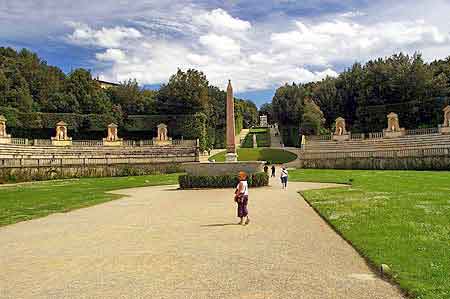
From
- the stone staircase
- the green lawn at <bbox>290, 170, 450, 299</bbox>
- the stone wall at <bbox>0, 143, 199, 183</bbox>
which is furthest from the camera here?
the stone staircase

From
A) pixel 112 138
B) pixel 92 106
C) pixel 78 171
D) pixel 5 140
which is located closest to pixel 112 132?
pixel 112 138

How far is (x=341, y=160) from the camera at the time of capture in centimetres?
4466

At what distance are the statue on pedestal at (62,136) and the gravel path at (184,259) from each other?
4453cm

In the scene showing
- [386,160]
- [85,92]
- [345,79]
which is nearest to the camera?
[386,160]

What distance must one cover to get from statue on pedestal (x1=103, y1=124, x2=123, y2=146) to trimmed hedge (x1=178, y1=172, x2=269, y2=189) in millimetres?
34448

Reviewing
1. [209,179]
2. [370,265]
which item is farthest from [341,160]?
[370,265]

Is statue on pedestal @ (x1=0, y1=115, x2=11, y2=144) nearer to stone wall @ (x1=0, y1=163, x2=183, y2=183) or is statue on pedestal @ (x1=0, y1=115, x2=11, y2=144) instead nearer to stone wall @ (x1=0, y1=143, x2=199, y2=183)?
stone wall @ (x1=0, y1=143, x2=199, y2=183)

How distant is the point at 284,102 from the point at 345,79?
39.7ft

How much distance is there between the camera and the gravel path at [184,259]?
6.69m

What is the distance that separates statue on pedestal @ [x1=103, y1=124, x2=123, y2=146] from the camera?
6010 cm

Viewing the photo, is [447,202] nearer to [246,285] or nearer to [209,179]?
[246,285]

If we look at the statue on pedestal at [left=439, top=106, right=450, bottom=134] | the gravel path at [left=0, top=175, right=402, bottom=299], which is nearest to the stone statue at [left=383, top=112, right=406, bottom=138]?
the statue on pedestal at [left=439, top=106, right=450, bottom=134]

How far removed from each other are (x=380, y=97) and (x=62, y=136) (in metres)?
42.1

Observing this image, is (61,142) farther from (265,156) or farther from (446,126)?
(446,126)
